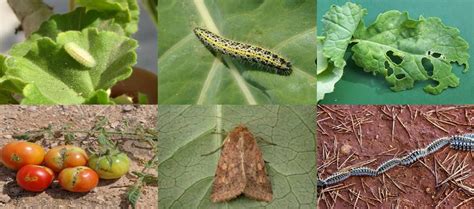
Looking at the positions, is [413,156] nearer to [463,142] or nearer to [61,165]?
[463,142]

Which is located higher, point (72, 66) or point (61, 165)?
point (72, 66)

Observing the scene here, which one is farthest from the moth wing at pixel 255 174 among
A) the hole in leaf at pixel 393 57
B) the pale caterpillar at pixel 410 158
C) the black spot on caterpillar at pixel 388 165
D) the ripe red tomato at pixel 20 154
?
the ripe red tomato at pixel 20 154

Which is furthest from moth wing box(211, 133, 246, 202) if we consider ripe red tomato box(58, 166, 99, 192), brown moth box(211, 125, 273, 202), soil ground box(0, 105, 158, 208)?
ripe red tomato box(58, 166, 99, 192)

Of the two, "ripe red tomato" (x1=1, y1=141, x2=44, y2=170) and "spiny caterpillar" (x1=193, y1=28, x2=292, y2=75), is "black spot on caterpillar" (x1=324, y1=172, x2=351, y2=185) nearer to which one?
"spiny caterpillar" (x1=193, y1=28, x2=292, y2=75)

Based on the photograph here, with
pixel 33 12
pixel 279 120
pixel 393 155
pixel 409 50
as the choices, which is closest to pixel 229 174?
pixel 279 120

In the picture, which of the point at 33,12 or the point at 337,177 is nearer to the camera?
the point at 337,177

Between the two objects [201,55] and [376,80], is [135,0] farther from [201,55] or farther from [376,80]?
[376,80]
